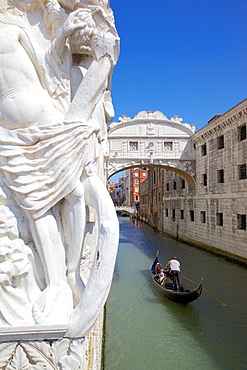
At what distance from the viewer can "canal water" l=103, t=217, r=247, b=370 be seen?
3.98 metres

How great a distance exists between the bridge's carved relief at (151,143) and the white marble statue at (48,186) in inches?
463

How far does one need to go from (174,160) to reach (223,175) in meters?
2.89

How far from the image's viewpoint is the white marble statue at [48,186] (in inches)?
52.5

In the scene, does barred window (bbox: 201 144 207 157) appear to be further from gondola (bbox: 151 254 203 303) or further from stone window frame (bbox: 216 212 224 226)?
gondola (bbox: 151 254 203 303)

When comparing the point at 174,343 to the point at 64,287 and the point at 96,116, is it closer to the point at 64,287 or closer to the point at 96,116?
the point at 64,287

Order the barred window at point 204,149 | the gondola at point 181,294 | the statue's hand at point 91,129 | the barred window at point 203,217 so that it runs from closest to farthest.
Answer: the statue's hand at point 91,129 < the gondola at point 181,294 < the barred window at point 204,149 < the barred window at point 203,217

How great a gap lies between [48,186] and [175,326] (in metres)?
4.73

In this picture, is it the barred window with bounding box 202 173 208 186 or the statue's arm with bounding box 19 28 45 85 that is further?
the barred window with bounding box 202 173 208 186

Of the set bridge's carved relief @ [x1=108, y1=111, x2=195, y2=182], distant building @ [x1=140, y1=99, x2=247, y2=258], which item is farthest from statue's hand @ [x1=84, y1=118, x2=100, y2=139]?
bridge's carved relief @ [x1=108, y1=111, x2=195, y2=182]

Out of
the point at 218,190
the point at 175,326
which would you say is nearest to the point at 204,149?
the point at 218,190

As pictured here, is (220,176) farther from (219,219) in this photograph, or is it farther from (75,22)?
(75,22)

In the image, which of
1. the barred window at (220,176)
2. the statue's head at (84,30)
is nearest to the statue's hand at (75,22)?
the statue's head at (84,30)

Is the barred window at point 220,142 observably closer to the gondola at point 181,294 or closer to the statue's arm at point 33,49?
the gondola at point 181,294

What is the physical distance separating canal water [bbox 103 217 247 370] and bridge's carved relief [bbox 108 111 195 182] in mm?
6421
